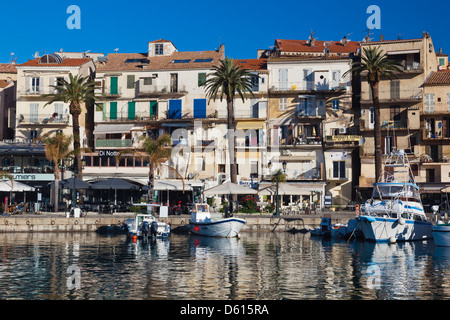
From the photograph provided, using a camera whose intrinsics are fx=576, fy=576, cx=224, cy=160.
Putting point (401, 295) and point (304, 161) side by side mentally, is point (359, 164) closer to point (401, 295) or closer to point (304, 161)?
point (304, 161)

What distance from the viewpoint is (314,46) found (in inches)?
2886

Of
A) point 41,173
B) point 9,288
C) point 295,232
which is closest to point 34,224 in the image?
point 41,173

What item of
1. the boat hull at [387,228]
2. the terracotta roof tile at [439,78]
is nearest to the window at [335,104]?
the terracotta roof tile at [439,78]

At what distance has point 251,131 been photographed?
221 ft

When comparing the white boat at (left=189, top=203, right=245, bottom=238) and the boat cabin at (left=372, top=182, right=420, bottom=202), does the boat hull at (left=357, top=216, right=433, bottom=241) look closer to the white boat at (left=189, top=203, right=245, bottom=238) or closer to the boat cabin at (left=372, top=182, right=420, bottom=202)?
the boat cabin at (left=372, top=182, right=420, bottom=202)

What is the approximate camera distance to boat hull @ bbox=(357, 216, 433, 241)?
4288 centimetres

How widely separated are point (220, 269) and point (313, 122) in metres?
40.4

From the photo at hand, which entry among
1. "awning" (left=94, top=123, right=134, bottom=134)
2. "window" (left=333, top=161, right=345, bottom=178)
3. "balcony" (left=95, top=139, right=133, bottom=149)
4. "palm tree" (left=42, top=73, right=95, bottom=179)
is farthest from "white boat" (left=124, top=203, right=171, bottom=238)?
"window" (left=333, top=161, right=345, bottom=178)

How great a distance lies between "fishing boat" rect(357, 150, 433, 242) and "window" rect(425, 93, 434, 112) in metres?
20.8

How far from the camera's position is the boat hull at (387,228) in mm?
42875

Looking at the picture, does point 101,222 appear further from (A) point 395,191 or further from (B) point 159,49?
(B) point 159,49

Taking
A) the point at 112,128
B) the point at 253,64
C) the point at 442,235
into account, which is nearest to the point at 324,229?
the point at 442,235

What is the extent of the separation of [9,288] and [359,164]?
160ft
